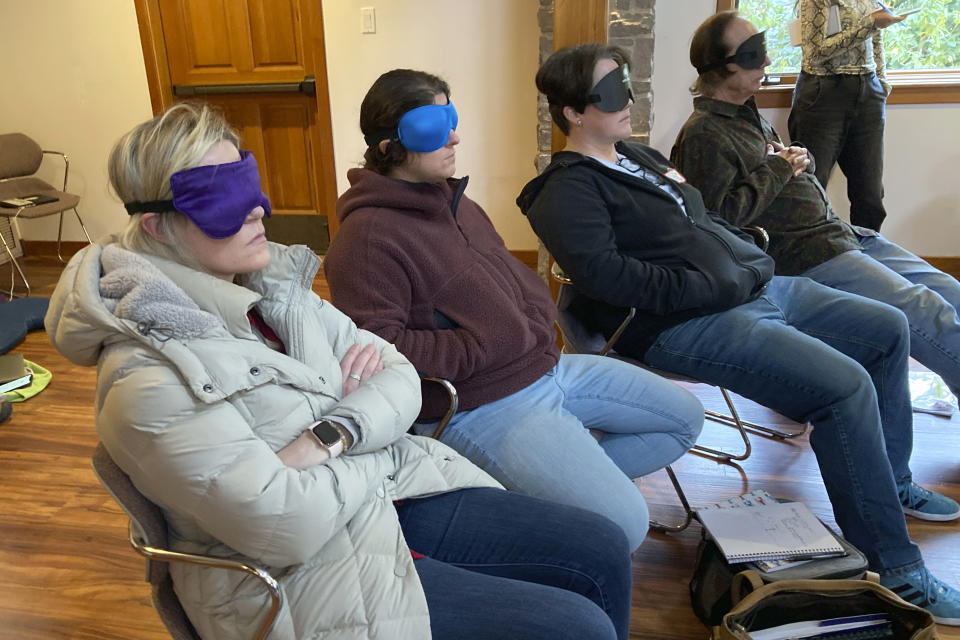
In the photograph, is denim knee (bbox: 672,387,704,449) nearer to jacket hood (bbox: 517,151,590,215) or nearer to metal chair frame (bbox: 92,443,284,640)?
jacket hood (bbox: 517,151,590,215)

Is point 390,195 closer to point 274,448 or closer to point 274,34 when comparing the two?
point 274,448

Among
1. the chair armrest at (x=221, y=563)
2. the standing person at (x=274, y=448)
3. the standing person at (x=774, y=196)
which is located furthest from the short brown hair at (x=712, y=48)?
the chair armrest at (x=221, y=563)

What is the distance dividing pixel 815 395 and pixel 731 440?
2.77ft

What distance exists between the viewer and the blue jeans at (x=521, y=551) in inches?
45.2

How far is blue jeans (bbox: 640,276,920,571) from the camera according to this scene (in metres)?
1.70

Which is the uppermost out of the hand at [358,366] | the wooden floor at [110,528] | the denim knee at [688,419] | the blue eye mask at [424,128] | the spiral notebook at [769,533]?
the blue eye mask at [424,128]

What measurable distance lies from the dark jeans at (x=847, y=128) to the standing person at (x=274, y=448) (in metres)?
2.81

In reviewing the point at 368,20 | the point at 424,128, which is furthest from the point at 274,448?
the point at 368,20

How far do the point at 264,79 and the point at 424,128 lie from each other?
3.41 metres

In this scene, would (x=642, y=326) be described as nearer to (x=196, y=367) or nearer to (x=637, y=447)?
(x=637, y=447)

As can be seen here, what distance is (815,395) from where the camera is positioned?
1714 millimetres

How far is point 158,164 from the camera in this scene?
3.72ft

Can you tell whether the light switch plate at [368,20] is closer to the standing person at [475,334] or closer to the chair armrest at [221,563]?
the standing person at [475,334]

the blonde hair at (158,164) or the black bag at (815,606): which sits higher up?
the blonde hair at (158,164)
